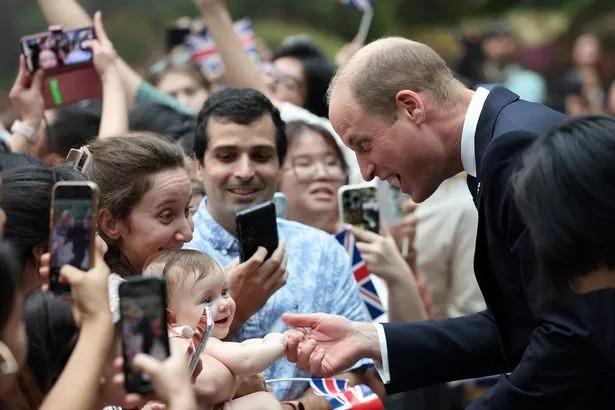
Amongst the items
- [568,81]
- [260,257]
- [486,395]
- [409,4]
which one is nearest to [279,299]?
[260,257]

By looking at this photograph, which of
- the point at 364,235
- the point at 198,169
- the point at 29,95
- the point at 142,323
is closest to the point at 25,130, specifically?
the point at 29,95

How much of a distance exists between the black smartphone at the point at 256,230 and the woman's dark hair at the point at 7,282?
1.59 metres

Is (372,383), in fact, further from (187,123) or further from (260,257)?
(187,123)

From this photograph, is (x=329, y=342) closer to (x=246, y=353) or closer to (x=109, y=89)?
(x=246, y=353)

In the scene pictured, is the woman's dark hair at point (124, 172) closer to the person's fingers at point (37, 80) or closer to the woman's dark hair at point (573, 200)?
the person's fingers at point (37, 80)

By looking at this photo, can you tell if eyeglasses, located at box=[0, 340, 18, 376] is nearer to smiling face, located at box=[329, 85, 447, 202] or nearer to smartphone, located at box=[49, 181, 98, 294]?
smartphone, located at box=[49, 181, 98, 294]

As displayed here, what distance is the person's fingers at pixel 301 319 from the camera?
426cm

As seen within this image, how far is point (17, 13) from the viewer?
1477 centimetres

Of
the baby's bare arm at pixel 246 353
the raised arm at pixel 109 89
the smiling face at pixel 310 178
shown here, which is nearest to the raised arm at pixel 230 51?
the smiling face at pixel 310 178

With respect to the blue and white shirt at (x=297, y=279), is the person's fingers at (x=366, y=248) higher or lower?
lower

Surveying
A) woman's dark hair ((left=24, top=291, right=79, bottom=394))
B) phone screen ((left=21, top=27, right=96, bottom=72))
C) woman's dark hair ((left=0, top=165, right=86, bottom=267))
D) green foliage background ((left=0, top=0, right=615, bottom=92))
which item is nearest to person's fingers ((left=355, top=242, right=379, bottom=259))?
phone screen ((left=21, top=27, right=96, bottom=72))

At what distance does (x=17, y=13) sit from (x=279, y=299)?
10723 mm

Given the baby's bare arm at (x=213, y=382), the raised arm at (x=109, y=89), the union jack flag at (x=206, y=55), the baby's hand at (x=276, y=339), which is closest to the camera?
the baby's bare arm at (x=213, y=382)

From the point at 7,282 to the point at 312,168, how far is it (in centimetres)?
346
